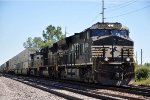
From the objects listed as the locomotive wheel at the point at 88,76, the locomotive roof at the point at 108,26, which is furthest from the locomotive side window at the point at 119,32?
the locomotive wheel at the point at 88,76

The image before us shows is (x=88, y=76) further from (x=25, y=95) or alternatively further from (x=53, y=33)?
(x=53, y=33)

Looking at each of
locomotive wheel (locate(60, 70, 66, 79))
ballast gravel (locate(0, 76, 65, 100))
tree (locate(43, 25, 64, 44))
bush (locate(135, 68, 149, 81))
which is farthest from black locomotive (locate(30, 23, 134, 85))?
tree (locate(43, 25, 64, 44))

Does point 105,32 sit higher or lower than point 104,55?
higher

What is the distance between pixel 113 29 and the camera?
57.5 feet

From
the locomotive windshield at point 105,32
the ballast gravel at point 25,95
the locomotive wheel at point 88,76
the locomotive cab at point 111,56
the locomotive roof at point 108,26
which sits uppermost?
the locomotive roof at point 108,26

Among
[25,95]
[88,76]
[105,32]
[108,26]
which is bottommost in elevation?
[25,95]

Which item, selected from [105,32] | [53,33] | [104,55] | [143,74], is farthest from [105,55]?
[53,33]

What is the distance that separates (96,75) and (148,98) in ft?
15.2

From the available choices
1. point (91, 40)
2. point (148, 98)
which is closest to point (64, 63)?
point (91, 40)

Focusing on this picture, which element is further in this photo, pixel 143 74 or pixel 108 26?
pixel 143 74

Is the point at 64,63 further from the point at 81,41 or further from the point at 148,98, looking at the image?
the point at 148,98

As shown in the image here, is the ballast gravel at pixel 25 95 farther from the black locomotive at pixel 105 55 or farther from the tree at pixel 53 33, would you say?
the tree at pixel 53 33

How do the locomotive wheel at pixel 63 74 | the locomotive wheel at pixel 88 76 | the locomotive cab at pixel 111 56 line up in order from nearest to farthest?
the locomotive cab at pixel 111 56
the locomotive wheel at pixel 88 76
the locomotive wheel at pixel 63 74

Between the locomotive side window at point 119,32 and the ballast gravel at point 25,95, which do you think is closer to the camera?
the ballast gravel at point 25,95
